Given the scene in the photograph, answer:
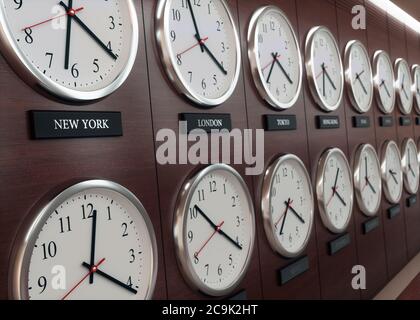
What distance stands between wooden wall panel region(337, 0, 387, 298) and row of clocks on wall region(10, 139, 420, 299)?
0.25m

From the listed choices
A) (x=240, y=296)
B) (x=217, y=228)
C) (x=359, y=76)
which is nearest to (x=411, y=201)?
(x=359, y=76)

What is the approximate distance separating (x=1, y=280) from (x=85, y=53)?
24.6 inches

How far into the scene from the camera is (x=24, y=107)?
3.35ft

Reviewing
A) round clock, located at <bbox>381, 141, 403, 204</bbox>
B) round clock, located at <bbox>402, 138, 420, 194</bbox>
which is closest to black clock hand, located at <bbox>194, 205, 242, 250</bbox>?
round clock, located at <bbox>381, 141, 403, 204</bbox>

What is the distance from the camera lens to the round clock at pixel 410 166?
362 cm

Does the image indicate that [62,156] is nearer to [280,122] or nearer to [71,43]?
[71,43]

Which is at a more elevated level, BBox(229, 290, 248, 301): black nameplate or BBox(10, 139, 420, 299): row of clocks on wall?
BBox(10, 139, 420, 299): row of clocks on wall

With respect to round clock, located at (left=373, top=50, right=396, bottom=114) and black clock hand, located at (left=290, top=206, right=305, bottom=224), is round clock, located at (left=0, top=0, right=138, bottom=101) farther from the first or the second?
round clock, located at (left=373, top=50, right=396, bottom=114)

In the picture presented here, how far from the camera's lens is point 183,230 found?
1402 millimetres

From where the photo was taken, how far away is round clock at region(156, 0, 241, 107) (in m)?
1.40

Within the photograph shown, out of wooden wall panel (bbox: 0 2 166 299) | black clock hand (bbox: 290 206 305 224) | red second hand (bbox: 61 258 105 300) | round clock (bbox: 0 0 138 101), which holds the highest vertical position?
round clock (bbox: 0 0 138 101)

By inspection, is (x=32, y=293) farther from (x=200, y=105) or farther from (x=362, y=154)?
(x=362, y=154)

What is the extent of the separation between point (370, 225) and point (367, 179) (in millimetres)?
322
